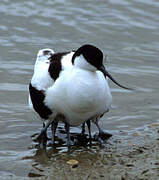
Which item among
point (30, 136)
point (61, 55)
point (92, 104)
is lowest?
point (30, 136)

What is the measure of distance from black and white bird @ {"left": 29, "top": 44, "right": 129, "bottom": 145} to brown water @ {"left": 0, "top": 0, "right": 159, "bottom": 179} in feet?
1.82

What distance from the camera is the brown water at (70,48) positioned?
7.55 m

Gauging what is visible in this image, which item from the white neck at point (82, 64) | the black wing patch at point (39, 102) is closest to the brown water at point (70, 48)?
the black wing patch at point (39, 102)

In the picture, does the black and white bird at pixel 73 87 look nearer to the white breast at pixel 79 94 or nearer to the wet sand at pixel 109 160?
the white breast at pixel 79 94

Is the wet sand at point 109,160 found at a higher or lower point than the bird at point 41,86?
lower

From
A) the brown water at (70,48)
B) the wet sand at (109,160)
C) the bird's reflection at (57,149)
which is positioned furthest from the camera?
the brown water at (70,48)

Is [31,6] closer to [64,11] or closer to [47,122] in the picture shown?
[64,11]

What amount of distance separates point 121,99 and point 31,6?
580 cm

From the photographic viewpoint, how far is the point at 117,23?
13.9 m

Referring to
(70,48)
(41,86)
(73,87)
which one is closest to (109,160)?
(73,87)

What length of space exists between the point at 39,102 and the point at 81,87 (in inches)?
30.9

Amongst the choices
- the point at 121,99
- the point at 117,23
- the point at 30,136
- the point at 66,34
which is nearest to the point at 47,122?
the point at 30,136

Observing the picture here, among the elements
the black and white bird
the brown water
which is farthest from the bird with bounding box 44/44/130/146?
the brown water

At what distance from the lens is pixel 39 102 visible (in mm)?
7125
